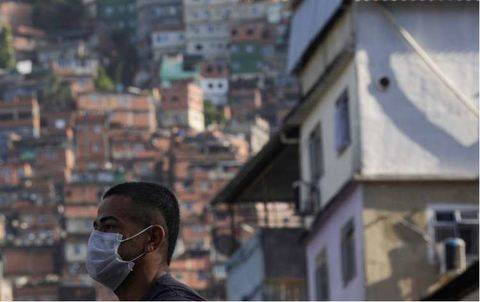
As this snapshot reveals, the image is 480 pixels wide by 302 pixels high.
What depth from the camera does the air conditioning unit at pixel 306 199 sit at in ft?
99.3

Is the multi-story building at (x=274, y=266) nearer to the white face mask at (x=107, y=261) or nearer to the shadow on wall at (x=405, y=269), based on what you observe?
the shadow on wall at (x=405, y=269)

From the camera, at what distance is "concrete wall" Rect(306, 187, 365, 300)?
27062 mm

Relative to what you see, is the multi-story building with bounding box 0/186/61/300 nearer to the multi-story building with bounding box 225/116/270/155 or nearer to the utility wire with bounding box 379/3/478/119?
the multi-story building with bounding box 225/116/270/155

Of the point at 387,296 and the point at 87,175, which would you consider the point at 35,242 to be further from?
the point at 387,296

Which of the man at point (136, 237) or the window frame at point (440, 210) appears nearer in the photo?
the man at point (136, 237)

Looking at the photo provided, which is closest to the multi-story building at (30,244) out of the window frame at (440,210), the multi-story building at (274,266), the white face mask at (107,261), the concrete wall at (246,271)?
the concrete wall at (246,271)

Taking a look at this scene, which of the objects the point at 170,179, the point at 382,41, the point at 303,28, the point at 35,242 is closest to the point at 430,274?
the point at 382,41

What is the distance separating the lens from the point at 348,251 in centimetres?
2808

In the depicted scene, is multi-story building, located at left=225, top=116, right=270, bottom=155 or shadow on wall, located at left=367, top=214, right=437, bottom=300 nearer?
shadow on wall, located at left=367, top=214, right=437, bottom=300

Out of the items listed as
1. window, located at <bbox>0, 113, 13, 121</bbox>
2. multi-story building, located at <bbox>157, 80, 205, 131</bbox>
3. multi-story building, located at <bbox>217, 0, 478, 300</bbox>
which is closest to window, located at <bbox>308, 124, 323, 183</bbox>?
multi-story building, located at <bbox>217, 0, 478, 300</bbox>

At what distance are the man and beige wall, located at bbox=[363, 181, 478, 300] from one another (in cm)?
1749

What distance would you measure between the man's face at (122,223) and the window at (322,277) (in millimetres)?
20702

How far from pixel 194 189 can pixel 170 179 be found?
706cm

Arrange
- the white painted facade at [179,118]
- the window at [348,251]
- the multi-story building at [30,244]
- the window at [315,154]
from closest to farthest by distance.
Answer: the window at [348,251], the window at [315,154], the multi-story building at [30,244], the white painted facade at [179,118]
